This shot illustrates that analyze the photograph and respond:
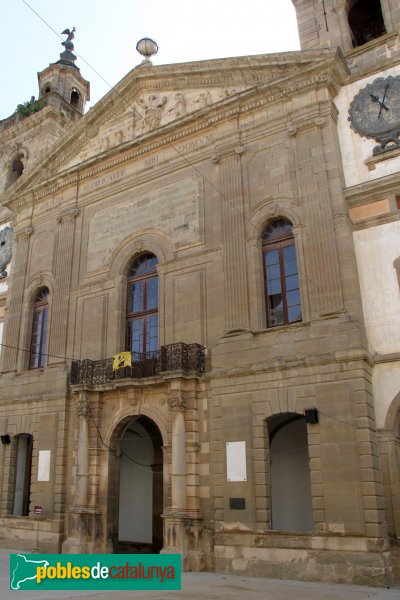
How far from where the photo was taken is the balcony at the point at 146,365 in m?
15.8

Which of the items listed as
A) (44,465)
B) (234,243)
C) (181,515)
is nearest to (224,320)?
(234,243)

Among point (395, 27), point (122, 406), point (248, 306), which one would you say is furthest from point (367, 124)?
point (122, 406)

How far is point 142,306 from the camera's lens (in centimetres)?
1877

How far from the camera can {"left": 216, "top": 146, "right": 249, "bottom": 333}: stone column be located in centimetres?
1586

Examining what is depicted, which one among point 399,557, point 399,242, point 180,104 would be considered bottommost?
point 399,557

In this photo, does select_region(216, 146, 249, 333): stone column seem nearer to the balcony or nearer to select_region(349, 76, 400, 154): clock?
the balcony

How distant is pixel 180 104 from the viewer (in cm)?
1991

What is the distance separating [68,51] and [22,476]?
929 inches

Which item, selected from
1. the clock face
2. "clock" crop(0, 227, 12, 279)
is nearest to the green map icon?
the clock face

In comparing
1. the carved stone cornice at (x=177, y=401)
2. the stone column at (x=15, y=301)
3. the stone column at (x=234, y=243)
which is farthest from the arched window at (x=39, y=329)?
the stone column at (x=234, y=243)

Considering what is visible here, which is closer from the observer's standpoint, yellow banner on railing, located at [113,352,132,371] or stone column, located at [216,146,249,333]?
stone column, located at [216,146,249,333]

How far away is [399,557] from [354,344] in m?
4.90

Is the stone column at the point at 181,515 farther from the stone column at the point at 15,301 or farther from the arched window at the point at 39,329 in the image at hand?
the stone column at the point at 15,301

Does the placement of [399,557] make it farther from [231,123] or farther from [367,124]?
[231,123]
